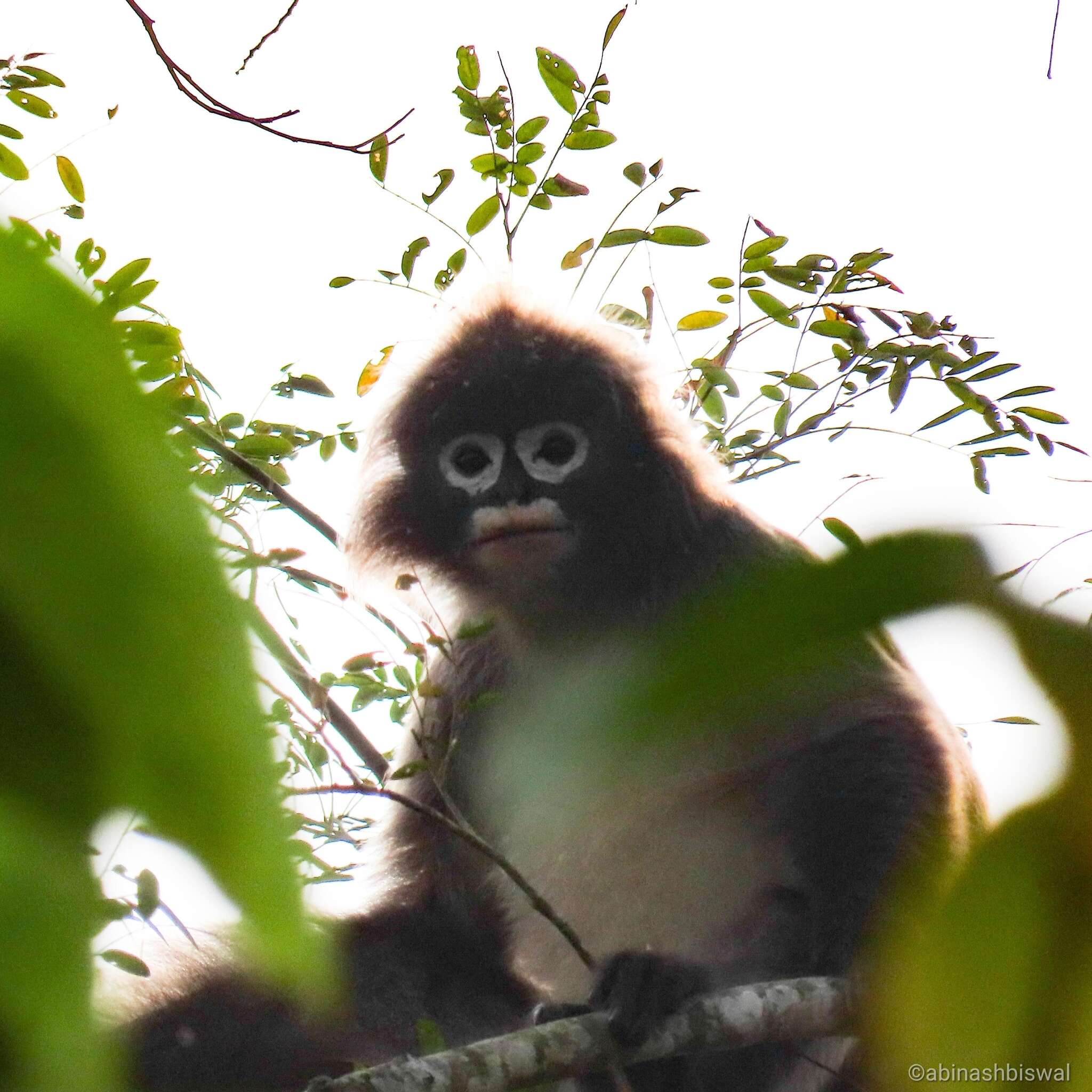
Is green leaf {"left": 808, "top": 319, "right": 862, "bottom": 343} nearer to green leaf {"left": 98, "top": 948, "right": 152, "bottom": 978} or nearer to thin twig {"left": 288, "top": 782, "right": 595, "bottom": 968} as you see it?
thin twig {"left": 288, "top": 782, "right": 595, "bottom": 968}

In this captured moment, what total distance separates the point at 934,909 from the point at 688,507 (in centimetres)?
384

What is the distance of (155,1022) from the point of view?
3543 mm

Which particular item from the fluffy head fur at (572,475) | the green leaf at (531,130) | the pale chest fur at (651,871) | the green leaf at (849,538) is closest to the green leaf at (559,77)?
the green leaf at (531,130)

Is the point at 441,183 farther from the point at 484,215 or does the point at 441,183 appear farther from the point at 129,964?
the point at 129,964

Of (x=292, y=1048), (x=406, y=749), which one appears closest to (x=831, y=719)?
(x=406, y=749)

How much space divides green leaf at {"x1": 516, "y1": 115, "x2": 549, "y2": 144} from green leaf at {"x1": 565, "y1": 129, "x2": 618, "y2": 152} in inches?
3.0

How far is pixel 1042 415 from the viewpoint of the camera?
11.8 feet

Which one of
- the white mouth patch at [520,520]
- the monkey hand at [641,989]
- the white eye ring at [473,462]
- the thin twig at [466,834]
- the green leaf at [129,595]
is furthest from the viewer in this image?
the white eye ring at [473,462]

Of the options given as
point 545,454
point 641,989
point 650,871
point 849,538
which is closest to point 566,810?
A: point 641,989

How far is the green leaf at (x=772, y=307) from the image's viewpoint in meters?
3.93

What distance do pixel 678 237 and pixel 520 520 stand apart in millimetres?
924

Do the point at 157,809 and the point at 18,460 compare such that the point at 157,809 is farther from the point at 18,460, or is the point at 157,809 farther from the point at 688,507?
the point at 688,507

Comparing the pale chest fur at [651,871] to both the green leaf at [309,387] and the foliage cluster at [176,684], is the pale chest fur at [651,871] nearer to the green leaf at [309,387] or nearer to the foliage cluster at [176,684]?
the green leaf at [309,387]

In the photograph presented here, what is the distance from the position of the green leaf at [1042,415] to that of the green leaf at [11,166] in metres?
2.49
